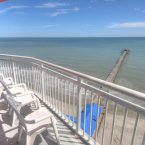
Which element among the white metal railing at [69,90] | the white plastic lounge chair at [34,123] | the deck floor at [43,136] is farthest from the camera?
the deck floor at [43,136]

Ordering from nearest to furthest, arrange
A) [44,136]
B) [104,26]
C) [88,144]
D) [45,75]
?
[88,144]
[44,136]
[45,75]
[104,26]

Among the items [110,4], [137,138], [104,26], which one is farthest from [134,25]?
[137,138]

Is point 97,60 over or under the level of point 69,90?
under

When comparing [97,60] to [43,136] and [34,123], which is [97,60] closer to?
[43,136]

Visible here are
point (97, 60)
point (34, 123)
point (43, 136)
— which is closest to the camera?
point (34, 123)

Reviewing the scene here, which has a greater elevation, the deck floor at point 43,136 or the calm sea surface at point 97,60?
the deck floor at point 43,136

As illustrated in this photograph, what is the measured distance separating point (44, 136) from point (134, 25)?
234ft

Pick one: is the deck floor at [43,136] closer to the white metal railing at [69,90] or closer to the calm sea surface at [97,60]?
the white metal railing at [69,90]

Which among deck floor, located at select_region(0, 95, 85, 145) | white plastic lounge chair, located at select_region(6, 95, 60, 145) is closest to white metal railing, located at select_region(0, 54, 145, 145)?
deck floor, located at select_region(0, 95, 85, 145)

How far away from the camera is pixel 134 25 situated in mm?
65250

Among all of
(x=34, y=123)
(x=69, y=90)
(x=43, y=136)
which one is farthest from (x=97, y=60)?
(x=34, y=123)

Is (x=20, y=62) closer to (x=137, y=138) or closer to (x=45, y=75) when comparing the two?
(x=45, y=75)

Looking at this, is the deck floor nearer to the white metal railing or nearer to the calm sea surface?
the white metal railing

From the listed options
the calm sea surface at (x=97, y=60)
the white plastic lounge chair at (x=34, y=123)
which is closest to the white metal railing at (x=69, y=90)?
the white plastic lounge chair at (x=34, y=123)
